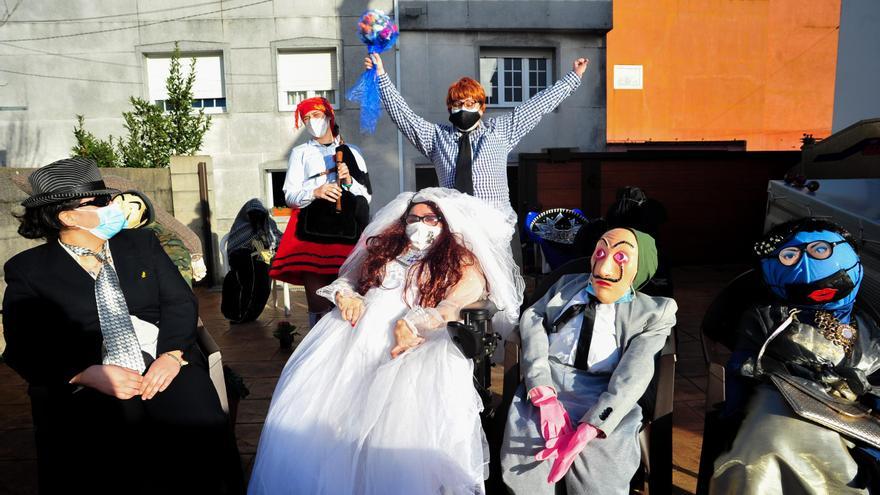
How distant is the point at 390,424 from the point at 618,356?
1028mm

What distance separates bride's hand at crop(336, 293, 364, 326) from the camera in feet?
9.07

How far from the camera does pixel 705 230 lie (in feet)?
30.5

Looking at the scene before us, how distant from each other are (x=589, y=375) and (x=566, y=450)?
1.50 ft

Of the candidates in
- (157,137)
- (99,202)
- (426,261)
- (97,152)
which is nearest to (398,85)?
(157,137)

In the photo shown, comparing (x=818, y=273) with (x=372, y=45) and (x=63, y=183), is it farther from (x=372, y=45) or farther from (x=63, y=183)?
(x=63, y=183)

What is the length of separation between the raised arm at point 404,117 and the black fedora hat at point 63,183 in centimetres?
189

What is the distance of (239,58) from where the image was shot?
11.2 m

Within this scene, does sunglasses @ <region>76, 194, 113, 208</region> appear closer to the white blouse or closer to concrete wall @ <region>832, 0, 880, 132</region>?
the white blouse

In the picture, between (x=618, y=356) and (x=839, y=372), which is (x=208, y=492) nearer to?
(x=618, y=356)

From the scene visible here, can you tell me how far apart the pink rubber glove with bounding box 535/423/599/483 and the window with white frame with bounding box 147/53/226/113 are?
36.2 ft

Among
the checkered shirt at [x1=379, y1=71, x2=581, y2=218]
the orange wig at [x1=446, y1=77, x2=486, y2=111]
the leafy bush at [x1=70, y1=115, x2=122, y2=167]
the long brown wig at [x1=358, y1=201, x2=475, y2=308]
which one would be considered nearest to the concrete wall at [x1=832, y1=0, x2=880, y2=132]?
the checkered shirt at [x1=379, y1=71, x2=581, y2=218]

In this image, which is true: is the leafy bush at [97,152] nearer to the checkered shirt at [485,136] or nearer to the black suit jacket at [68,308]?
the checkered shirt at [485,136]

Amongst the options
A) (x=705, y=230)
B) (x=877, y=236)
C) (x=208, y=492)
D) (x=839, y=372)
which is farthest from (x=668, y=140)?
(x=208, y=492)

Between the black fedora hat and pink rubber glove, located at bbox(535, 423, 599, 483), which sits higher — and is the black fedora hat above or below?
above
